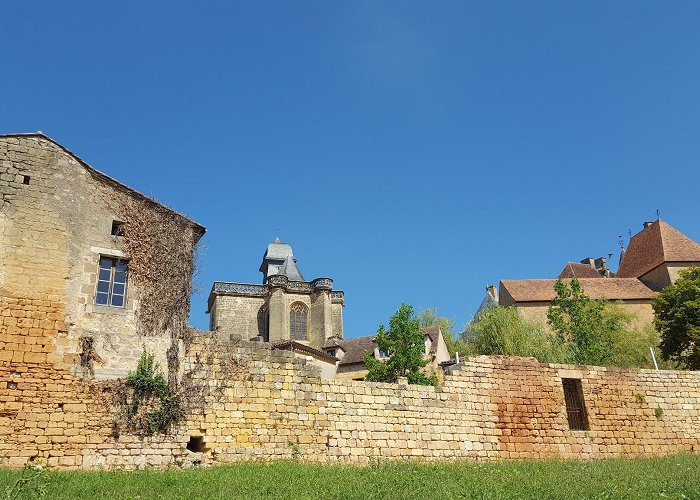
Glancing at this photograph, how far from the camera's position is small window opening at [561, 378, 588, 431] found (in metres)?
17.3

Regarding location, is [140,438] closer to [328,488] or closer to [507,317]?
[328,488]

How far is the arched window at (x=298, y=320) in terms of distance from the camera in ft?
180

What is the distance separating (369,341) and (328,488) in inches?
1495

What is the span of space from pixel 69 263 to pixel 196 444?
4.92 m

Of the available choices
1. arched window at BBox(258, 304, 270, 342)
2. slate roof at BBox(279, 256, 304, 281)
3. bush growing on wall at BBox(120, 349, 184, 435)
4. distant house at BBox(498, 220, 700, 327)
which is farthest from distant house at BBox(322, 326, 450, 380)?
bush growing on wall at BBox(120, 349, 184, 435)

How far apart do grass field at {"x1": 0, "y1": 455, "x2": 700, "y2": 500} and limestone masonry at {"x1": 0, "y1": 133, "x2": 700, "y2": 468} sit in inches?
44.7

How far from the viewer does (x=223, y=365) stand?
544 inches

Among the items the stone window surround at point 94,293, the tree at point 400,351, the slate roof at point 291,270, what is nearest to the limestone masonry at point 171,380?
the stone window surround at point 94,293

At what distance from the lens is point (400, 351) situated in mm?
34969

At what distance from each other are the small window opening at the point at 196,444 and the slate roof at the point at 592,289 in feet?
122

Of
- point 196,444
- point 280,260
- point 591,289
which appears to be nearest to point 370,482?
point 196,444

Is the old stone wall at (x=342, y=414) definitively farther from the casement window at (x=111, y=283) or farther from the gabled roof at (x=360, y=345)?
the gabled roof at (x=360, y=345)

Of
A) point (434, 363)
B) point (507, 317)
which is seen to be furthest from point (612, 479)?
point (434, 363)

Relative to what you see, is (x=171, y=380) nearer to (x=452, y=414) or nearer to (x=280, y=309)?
(x=452, y=414)
